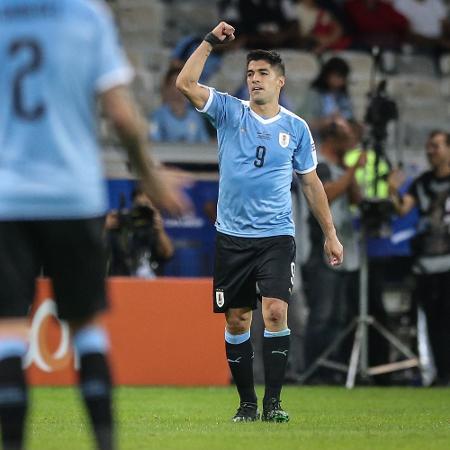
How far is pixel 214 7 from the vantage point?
18.6 meters


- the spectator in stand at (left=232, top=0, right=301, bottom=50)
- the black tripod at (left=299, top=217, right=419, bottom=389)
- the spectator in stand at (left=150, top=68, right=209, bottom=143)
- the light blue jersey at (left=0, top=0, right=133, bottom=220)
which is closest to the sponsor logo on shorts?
the black tripod at (left=299, top=217, right=419, bottom=389)

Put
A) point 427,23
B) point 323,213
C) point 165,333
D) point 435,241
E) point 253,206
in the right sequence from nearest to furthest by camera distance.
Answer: point 253,206
point 323,213
point 165,333
point 435,241
point 427,23

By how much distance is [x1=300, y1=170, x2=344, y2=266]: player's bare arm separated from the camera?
9109 millimetres

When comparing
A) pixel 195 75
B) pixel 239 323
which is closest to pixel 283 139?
pixel 195 75

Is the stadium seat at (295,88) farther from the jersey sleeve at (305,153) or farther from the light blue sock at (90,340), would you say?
the light blue sock at (90,340)

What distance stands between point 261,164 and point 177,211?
144 inches

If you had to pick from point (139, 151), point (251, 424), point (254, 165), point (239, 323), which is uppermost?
point (139, 151)

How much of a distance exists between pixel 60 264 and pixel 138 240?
7913 millimetres

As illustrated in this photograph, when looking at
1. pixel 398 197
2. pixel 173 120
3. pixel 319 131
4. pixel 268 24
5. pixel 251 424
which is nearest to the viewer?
pixel 251 424

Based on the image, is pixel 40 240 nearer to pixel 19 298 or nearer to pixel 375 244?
pixel 19 298

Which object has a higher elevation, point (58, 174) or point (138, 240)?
point (58, 174)

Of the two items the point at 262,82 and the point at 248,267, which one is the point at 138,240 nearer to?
the point at 248,267

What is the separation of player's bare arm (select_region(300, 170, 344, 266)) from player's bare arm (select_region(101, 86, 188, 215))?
3.75m

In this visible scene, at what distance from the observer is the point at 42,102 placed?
5156 millimetres
